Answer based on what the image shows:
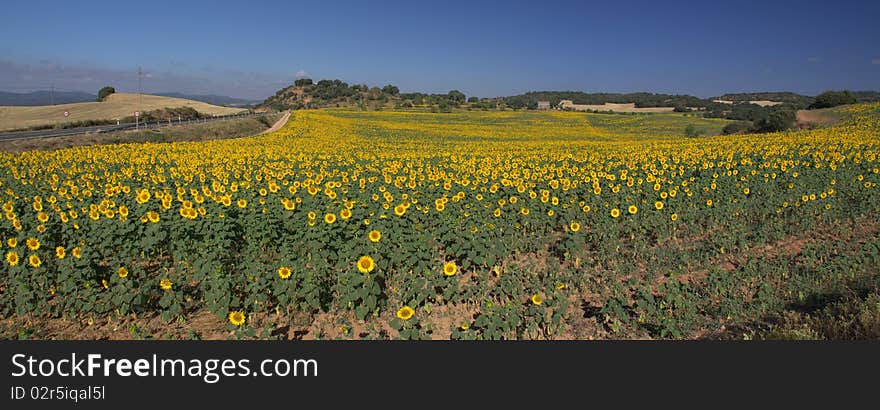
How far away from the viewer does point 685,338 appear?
448 cm

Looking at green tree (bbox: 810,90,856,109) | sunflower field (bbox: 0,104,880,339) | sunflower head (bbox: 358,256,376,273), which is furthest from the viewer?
green tree (bbox: 810,90,856,109)

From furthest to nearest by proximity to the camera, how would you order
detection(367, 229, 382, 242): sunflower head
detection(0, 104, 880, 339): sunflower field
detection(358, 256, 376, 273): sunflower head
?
detection(367, 229, 382, 242): sunflower head → detection(0, 104, 880, 339): sunflower field → detection(358, 256, 376, 273): sunflower head

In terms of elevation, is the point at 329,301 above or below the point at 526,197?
below

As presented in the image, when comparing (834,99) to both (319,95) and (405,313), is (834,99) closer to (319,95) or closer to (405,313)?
(405,313)

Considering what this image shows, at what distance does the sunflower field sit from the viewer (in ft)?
15.6

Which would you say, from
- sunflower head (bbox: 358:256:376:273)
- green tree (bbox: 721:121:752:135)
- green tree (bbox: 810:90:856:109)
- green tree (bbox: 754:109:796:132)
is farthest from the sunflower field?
green tree (bbox: 810:90:856:109)

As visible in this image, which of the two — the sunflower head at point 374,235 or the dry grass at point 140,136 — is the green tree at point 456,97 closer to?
the dry grass at point 140,136

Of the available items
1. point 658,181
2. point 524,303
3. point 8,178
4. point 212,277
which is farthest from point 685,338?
point 8,178

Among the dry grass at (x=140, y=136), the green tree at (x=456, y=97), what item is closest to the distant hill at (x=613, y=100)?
→ the green tree at (x=456, y=97)

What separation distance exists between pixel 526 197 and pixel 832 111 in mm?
39043

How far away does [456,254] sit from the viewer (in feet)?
19.2

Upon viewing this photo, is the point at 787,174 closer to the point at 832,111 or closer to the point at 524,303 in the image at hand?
the point at 524,303

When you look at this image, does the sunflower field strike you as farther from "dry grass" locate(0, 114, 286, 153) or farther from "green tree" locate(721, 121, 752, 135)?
"green tree" locate(721, 121, 752, 135)

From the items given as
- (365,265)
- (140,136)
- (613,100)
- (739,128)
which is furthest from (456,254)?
(613,100)
